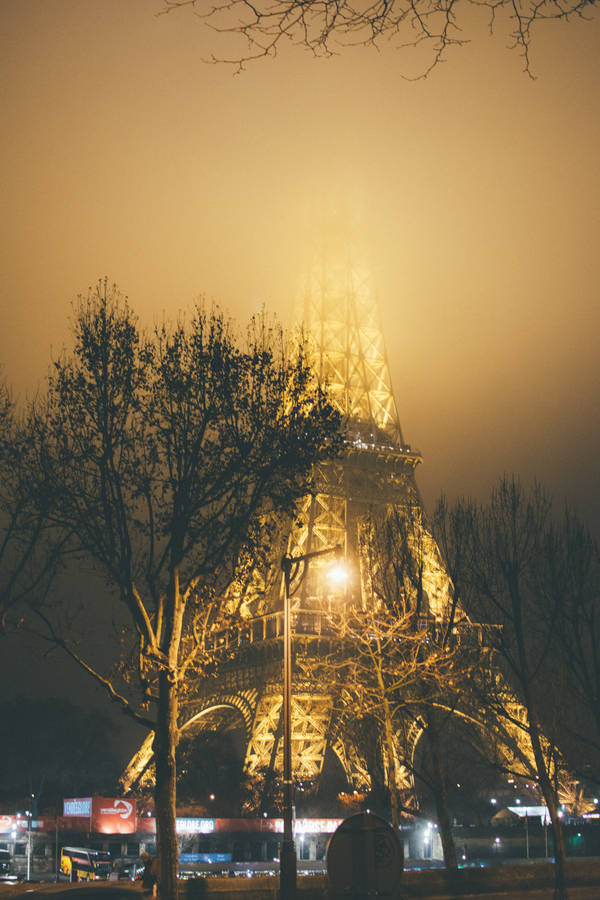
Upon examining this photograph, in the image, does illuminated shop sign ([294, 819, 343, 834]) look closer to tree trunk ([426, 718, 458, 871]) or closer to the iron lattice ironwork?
the iron lattice ironwork

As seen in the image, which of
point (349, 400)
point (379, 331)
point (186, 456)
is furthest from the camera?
point (379, 331)

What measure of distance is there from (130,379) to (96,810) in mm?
38425

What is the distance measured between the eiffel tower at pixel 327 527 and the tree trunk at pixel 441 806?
16290 millimetres

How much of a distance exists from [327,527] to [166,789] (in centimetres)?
4611

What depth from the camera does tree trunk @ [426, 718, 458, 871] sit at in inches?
1146

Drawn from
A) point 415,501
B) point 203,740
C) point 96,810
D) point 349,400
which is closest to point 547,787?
point 96,810

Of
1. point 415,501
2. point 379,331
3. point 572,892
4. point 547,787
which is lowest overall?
point 572,892

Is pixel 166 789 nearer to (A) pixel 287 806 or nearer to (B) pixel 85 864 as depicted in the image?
(A) pixel 287 806

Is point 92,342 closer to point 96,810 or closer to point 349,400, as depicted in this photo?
point 96,810

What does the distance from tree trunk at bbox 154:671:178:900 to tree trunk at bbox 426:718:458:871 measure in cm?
1137

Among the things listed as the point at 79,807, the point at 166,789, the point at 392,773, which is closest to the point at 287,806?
the point at 166,789

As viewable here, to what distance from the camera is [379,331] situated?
82.1m

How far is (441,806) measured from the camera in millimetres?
30844

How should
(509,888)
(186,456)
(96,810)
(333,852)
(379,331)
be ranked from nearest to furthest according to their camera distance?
(333,852)
(186,456)
(509,888)
(96,810)
(379,331)
